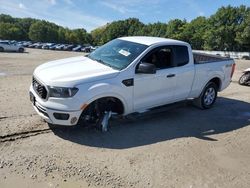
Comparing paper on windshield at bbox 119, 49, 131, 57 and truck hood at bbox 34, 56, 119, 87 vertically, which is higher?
paper on windshield at bbox 119, 49, 131, 57

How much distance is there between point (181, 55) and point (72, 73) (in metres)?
2.78

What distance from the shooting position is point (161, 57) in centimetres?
687

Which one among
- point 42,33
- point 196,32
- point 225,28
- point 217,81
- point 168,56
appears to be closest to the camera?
point 168,56

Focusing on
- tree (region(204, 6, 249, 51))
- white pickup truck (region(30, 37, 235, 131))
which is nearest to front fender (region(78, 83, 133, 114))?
white pickup truck (region(30, 37, 235, 131))

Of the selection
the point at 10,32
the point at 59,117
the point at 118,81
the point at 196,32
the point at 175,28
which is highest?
the point at 175,28

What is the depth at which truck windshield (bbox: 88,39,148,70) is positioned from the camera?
625 cm

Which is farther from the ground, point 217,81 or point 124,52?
point 124,52

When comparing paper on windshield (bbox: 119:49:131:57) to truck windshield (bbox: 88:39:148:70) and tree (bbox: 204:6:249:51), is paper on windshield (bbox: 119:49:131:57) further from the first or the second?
tree (bbox: 204:6:249:51)

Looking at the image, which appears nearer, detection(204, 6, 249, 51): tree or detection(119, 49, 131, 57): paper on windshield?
detection(119, 49, 131, 57): paper on windshield

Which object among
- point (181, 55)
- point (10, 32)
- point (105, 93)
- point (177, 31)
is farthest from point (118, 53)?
point (10, 32)

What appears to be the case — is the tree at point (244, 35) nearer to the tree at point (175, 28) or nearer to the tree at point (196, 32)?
the tree at point (196, 32)

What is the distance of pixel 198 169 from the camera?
16.0ft

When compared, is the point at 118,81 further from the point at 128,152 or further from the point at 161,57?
the point at 161,57

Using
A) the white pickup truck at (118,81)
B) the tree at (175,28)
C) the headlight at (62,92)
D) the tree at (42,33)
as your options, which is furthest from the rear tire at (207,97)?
the tree at (42,33)
